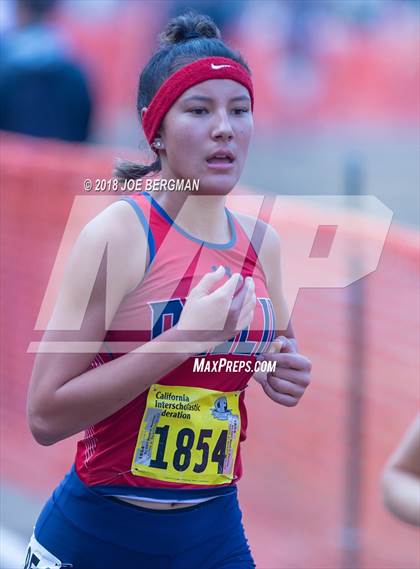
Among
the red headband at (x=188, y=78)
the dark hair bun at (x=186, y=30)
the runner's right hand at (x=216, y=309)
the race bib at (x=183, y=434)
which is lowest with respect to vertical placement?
the race bib at (x=183, y=434)

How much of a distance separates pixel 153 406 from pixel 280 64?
43.3 feet

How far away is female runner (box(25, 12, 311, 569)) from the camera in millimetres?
2590

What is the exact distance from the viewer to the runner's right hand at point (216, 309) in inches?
99.7

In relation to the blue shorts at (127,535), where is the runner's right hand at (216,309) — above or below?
above

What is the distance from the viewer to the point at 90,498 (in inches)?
110

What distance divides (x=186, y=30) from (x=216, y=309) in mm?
790

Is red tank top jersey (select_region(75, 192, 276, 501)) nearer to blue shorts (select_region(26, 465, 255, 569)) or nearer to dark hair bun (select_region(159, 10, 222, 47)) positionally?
blue shorts (select_region(26, 465, 255, 569))

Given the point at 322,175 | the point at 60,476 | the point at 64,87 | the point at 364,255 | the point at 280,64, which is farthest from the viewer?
the point at 280,64

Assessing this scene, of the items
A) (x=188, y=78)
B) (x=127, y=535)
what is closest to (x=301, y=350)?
(x=127, y=535)

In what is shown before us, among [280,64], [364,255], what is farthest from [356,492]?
[280,64]

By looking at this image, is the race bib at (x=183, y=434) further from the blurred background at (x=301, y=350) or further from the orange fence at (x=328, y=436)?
the orange fence at (x=328, y=436)

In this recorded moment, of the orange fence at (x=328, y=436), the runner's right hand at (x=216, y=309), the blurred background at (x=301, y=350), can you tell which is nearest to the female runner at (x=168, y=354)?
the runner's right hand at (x=216, y=309)

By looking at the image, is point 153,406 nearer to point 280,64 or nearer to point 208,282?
point 208,282

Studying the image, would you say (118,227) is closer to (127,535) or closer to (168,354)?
(168,354)
